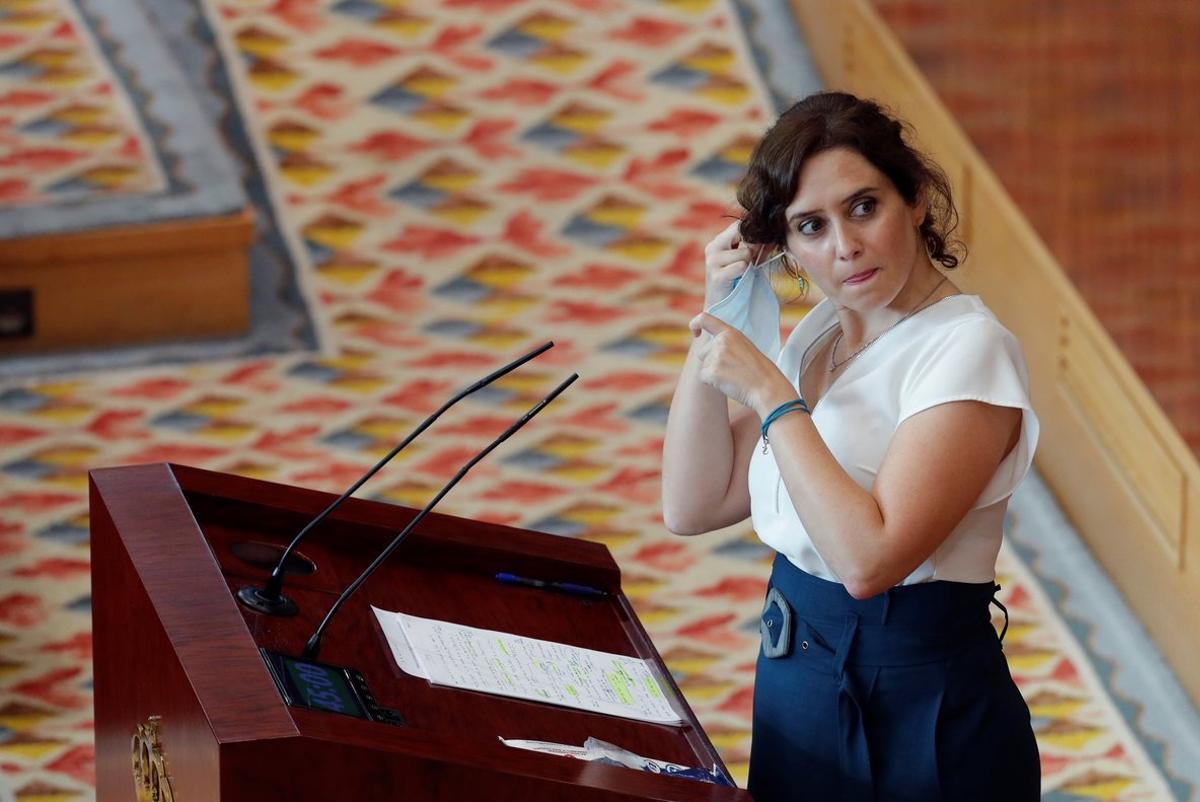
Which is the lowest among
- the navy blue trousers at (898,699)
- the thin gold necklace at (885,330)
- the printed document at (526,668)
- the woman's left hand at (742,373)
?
the navy blue trousers at (898,699)

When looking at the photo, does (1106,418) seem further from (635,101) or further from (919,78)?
(635,101)

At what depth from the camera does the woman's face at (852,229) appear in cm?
207

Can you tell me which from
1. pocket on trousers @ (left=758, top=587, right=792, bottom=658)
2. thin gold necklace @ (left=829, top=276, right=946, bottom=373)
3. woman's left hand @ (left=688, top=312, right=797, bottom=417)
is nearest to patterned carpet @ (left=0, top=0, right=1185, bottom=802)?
pocket on trousers @ (left=758, top=587, right=792, bottom=658)

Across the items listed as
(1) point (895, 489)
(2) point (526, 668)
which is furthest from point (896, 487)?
Result: (2) point (526, 668)

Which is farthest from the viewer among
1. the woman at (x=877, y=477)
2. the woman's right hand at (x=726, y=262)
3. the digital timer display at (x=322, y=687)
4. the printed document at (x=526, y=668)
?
the woman's right hand at (x=726, y=262)

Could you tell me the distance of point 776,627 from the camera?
7.24 ft

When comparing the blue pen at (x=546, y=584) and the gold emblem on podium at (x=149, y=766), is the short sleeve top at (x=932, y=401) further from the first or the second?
the gold emblem on podium at (x=149, y=766)

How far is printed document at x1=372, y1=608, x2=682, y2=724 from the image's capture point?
2.09m

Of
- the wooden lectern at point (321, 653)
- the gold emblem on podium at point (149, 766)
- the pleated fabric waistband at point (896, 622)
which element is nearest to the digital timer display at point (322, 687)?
the wooden lectern at point (321, 653)

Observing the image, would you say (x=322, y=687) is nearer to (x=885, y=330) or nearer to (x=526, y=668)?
(x=526, y=668)

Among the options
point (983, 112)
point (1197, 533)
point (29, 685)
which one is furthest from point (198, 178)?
point (1197, 533)

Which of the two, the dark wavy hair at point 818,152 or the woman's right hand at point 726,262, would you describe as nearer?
the dark wavy hair at point 818,152

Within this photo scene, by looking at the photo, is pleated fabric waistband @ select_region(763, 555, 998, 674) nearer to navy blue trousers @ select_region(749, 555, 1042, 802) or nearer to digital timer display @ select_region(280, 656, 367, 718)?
navy blue trousers @ select_region(749, 555, 1042, 802)

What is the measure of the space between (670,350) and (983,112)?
5.62ft
